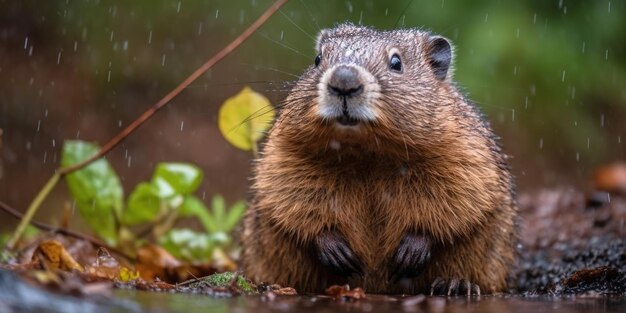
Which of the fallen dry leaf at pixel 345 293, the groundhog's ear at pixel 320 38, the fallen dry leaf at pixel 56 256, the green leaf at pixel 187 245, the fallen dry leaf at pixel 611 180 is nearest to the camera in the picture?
the fallen dry leaf at pixel 345 293

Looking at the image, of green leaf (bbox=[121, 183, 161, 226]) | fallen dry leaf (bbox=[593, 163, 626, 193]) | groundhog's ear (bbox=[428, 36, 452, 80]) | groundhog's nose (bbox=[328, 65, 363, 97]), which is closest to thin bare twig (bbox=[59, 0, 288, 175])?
green leaf (bbox=[121, 183, 161, 226])

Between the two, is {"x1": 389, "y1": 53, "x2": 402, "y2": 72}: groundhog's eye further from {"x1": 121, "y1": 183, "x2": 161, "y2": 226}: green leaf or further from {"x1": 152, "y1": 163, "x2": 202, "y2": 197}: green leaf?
{"x1": 121, "y1": 183, "x2": 161, "y2": 226}: green leaf

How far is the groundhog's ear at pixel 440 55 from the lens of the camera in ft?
19.8

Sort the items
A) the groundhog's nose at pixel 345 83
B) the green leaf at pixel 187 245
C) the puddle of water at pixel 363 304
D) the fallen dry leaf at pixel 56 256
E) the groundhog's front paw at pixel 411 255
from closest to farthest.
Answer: the puddle of water at pixel 363 304 < the groundhog's nose at pixel 345 83 < the fallen dry leaf at pixel 56 256 < the groundhog's front paw at pixel 411 255 < the green leaf at pixel 187 245

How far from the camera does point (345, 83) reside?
15.2 ft

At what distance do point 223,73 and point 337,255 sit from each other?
8.61 meters

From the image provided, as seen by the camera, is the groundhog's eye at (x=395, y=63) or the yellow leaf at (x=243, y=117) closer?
the groundhog's eye at (x=395, y=63)

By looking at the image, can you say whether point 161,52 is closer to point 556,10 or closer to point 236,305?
point 556,10

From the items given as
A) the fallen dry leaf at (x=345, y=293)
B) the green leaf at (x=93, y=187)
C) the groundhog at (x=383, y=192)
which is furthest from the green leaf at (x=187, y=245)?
the fallen dry leaf at (x=345, y=293)

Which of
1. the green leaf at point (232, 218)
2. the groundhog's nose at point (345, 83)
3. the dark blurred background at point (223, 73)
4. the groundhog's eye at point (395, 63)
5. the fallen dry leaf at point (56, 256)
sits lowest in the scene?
the fallen dry leaf at point (56, 256)

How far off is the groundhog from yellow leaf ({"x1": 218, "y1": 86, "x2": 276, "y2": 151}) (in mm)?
794

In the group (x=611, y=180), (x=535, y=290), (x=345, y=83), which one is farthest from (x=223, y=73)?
(x=345, y=83)

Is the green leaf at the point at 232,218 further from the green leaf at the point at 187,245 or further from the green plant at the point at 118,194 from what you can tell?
the green plant at the point at 118,194

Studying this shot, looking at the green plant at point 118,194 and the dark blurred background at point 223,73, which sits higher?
the dark blurred background at point 223,73
